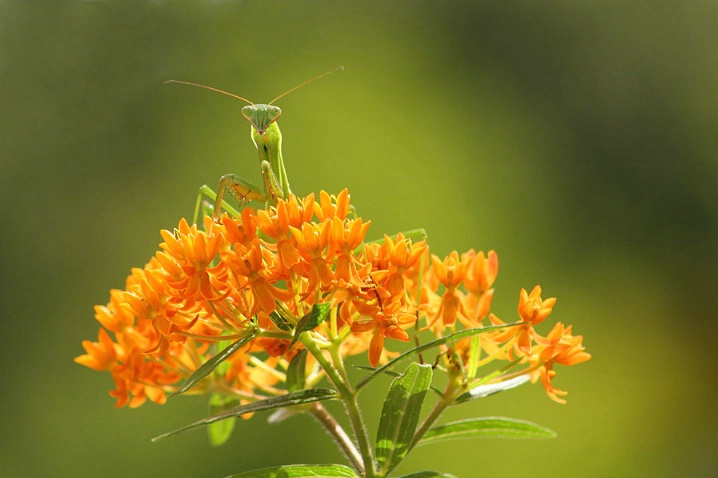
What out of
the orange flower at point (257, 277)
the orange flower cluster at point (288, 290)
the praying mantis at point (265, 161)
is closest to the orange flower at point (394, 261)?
the orange flower cluster at point (288, 290)

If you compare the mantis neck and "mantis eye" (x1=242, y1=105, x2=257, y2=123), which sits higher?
"mantis eye" (x1=242, y1=105, x2=257, y2=123)

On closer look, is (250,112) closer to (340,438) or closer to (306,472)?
(340,438)

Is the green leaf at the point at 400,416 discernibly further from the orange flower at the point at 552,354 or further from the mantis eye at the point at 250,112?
the mantis eye at the point at 250,112

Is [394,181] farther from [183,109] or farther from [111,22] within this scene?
[111,22]

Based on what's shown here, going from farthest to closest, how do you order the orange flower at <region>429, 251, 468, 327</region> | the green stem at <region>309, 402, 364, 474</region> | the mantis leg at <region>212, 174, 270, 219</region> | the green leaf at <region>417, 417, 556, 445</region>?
the mantis leg at <region>212, 174, 270, 219</region> → the orange flower at <region>429, 251, 468, 327</region> → the green leaf at <region>417, 417, 556, 445</region> → the green stem at <region>309, 402, 364, 474</region>

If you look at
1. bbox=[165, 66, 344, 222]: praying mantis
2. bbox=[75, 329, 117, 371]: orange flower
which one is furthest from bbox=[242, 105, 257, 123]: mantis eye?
bbox=[75, 329, 117, 371]: orange flower

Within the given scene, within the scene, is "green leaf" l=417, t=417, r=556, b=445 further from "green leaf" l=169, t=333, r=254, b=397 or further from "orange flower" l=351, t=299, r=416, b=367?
"green leaf" l=169, t=333, r=254, b=397

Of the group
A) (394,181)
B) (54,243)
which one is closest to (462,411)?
(394,181)
